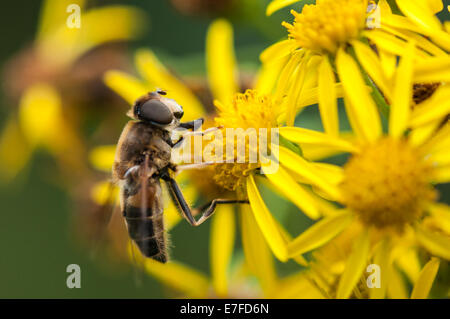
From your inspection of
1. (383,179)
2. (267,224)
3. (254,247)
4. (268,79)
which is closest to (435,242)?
(383,179)

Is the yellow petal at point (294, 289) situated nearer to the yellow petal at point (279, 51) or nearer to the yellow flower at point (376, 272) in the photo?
the yellow flower at point (376, 272)

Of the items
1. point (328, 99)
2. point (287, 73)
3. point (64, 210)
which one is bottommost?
point (328, 99)

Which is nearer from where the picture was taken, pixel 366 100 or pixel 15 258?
pixel 366 100

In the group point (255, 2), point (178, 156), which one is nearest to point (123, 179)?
point (178, 156)

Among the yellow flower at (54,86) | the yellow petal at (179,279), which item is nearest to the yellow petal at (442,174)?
the yellow petal at (179,279)

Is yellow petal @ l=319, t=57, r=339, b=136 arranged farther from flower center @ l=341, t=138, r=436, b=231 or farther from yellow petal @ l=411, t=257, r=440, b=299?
yellow petal @ l=411, t=257, r=440, b=299

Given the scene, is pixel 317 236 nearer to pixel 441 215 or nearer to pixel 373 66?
pixel 441 215

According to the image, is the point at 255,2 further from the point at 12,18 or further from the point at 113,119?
the point at 12,18
